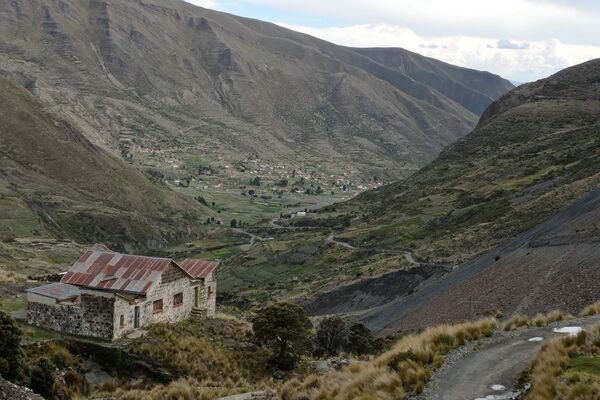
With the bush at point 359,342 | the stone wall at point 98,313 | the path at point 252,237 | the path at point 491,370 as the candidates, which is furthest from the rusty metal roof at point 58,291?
the path at point 252,237

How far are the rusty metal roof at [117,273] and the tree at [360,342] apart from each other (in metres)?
10.4

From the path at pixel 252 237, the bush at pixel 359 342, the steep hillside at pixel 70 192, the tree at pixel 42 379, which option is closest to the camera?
the tree at pixel 42 379

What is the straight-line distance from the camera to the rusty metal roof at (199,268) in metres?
37.8

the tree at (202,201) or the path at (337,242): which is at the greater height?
the path at (337,242)

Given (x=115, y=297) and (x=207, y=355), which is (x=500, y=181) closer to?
(x=207, y=355)

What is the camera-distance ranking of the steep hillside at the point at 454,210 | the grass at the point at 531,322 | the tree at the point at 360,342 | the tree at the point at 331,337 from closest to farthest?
the grass at the point at 531,322 < the tree at the point at 360,342 < the tree at the point at 331,337 < the steep hillside at the point at 454,210

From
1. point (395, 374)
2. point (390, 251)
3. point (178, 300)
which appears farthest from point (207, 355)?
point (390, 251)

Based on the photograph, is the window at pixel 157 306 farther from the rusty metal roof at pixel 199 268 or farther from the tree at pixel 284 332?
the tree at pixel 284 332

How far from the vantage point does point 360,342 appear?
3372cm

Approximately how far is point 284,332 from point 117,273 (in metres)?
9.31

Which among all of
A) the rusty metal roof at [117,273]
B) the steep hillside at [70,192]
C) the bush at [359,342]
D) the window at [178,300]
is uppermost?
the rusty metal roof at [117,273]

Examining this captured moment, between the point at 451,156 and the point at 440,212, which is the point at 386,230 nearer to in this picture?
the point at 440,212

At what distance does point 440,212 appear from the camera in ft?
308

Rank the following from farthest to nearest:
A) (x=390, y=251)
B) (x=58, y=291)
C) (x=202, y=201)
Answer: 1. (x=202, y=201)
2. (x=390, y=251)
3. (x=58, y=291)
